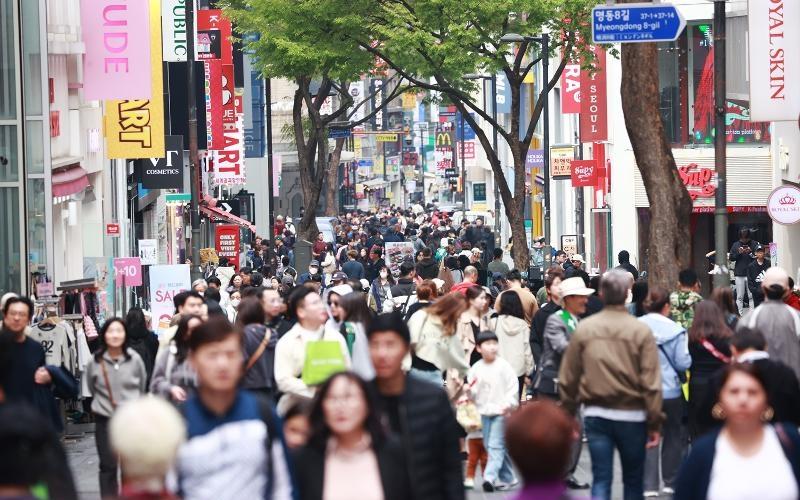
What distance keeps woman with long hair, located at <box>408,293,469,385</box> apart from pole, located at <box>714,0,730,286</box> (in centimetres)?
609

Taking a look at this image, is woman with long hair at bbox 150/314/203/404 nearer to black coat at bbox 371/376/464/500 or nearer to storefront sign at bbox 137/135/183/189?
black coat at bbox 371/376/464/500

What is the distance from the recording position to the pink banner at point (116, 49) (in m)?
23.8

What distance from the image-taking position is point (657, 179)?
60.7ft

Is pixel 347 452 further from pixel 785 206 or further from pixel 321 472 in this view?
pixel 785 206

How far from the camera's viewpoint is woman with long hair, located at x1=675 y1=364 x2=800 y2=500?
651 cm

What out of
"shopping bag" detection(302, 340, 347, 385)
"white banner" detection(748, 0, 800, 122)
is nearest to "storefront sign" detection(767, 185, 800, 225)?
"white banner" detection(748, 0, 800, 122)

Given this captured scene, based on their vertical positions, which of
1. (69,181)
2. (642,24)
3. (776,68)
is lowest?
Answer: (69,181)

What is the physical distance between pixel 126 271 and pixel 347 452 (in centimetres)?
1915

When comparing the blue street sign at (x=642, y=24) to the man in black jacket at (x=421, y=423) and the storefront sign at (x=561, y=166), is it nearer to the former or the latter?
the man in black jacket at (x=421, y=423)

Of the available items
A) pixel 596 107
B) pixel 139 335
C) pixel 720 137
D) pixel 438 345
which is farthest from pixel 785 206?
pixel 596 107

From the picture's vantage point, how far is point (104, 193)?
33156 millimetres

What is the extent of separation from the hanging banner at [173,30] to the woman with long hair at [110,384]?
22.9 meters

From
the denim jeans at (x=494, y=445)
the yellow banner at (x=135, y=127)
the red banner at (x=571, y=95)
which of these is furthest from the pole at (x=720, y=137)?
the red banner at (x=571, y=95)

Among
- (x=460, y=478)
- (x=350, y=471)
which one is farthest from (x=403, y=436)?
(x=350, y=471)
